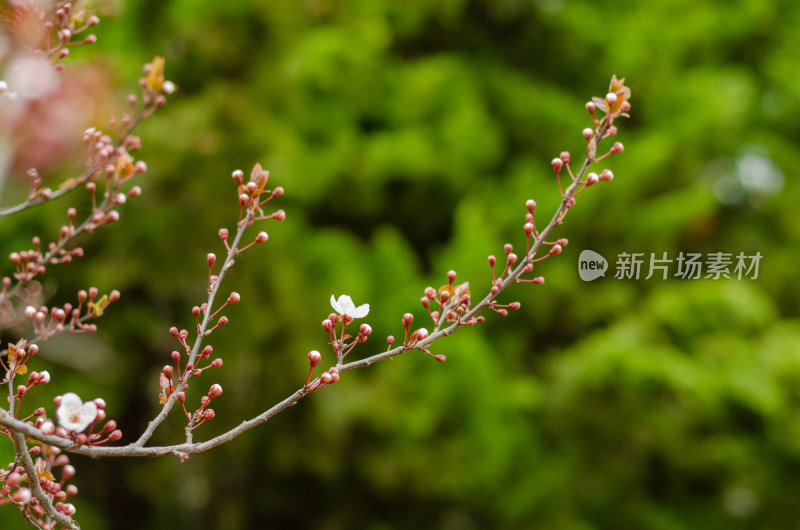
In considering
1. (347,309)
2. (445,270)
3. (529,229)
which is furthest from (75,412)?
(445,270)

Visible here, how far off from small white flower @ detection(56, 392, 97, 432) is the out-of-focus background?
1292 millimetres

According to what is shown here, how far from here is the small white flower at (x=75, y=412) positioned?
524 mm

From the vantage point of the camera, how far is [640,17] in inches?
121

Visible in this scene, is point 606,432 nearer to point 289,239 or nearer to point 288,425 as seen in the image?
point 288,425

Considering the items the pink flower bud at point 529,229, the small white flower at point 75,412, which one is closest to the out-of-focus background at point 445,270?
the small white flower at point 75,412

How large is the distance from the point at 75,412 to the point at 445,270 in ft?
6.35

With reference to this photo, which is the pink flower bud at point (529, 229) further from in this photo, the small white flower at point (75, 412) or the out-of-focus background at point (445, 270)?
the out-of-focus background at point (445, 270)

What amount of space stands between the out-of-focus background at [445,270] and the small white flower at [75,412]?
129cm

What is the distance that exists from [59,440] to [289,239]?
182 centimetres

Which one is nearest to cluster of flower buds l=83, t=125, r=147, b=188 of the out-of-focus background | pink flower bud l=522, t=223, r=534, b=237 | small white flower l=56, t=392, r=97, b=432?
small white flower l=56, t=392, r=97, b=432

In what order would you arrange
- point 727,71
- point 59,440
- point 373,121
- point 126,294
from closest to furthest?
1. point 59,440
2. point 126,294
3. point 373,121
4. point 727,71

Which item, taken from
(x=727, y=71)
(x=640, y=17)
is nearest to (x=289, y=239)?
(x=640, y=17)

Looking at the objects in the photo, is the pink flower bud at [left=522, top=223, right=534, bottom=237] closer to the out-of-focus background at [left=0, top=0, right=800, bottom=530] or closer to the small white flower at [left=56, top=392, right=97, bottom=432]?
the small white flower at [left=56, top=392, right=97, bottom=432]

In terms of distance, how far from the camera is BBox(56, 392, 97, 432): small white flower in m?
0.52
